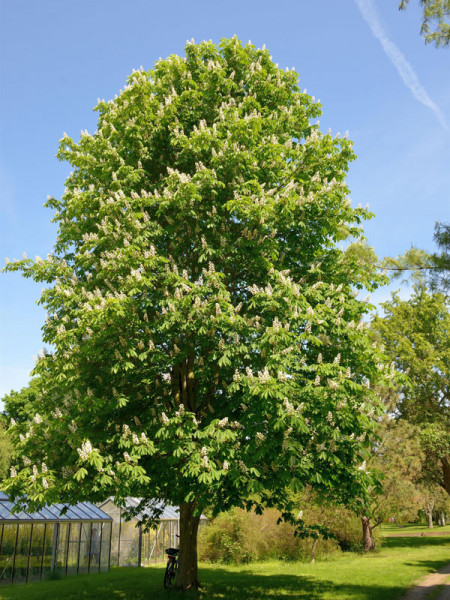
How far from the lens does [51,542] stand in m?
26.4

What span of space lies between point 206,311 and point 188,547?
9262 millimetres

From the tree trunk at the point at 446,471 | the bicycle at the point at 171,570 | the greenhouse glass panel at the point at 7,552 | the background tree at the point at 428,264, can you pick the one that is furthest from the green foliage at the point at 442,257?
the tree trunk at the point at 446,471

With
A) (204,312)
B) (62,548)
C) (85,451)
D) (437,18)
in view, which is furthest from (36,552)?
(437,18)

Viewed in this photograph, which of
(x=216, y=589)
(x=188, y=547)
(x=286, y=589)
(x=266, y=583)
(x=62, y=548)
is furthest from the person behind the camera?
(x=62, y=548)

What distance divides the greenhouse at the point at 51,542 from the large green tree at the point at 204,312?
10.8 m

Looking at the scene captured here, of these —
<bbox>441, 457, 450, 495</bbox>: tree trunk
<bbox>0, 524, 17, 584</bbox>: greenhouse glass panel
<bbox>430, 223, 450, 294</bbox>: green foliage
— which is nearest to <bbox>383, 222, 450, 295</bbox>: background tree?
<bbox>430, 223, 450, 294</bbox>: green foliage

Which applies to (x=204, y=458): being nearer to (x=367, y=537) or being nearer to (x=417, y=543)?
(x=367, y=537)

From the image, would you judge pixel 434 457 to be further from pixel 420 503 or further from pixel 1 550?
pixel 1 550

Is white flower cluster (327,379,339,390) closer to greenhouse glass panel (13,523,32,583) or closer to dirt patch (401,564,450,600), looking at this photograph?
dirt patch (401,564,450,600)

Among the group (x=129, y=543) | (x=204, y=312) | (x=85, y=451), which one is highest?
(x=204, y=312)

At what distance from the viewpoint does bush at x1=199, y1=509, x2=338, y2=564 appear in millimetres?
31344

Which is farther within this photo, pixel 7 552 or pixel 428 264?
pixel 7 552

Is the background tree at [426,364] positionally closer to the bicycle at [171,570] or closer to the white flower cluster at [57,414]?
the bicycle at [171,570]

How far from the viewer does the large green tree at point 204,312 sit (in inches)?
457
